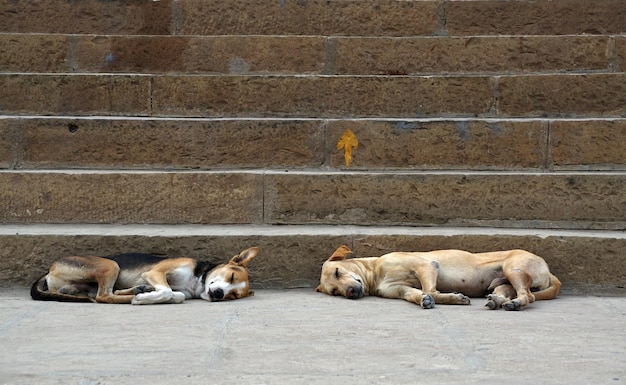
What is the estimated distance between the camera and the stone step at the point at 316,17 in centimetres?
930

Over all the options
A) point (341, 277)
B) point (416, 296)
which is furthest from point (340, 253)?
point (416, 296)

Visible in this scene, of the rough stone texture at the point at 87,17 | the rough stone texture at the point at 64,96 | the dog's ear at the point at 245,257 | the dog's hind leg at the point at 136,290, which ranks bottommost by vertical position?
the dog's hind leg at the point at 136,290

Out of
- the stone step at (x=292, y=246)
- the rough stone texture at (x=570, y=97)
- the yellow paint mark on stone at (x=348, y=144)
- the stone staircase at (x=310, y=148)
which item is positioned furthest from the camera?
the rough stone texture at (x=570, y=97)

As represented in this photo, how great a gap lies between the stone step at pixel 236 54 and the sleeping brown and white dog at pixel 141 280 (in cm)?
288

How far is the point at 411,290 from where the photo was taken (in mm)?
6348

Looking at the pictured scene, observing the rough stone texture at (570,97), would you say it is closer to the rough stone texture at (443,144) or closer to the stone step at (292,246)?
the rough stone texture at (443,144)

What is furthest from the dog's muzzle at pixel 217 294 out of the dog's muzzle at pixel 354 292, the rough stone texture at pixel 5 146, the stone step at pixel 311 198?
the rough stone texture at pixel 5 146

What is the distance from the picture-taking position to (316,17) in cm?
937

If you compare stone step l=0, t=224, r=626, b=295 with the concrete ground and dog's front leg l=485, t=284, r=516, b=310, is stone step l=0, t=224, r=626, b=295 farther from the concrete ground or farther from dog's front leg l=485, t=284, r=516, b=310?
dog's front leg l=485, t=284, r=516, b=310

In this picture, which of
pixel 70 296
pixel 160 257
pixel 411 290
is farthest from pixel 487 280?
pixel 70 296

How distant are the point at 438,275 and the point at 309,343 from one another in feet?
6.33

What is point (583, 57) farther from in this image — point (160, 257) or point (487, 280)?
point (160, 257)

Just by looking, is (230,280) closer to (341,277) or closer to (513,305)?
(341,277)

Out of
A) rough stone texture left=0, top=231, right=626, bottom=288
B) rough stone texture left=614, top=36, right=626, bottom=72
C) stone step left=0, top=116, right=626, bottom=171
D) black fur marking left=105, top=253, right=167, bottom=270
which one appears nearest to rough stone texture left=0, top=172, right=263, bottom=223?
stone step left=0, top=116, right=626, bottom=171
